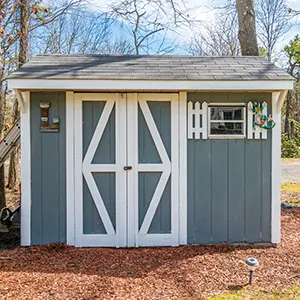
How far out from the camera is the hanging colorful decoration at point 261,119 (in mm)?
3738

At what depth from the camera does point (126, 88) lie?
3.53 m

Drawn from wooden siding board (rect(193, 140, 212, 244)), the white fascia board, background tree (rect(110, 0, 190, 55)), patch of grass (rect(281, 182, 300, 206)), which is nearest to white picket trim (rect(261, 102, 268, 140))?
the white fascia board

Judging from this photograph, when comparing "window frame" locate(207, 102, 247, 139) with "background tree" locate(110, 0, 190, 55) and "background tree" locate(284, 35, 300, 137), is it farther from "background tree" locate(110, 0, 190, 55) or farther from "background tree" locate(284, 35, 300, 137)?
"background tree" locate(284, 35, 300, 137)

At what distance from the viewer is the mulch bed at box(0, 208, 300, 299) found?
252cm

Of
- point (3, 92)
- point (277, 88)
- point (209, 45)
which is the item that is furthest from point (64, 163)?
point (209, 45)

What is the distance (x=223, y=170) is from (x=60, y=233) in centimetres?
222

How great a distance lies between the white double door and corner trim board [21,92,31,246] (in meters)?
0.58

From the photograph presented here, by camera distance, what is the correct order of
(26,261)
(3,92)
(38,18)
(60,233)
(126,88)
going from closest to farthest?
(26,261), (126,88), (60,233), (38,18), (3,92)

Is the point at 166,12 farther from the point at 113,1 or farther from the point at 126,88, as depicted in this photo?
the point at 126,88

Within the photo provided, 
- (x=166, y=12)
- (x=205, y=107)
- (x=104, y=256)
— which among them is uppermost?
(x=166, y=12)

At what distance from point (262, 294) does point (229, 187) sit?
1.50m

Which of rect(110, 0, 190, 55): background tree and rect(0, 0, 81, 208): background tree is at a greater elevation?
rect(110, 0, 190, 55): background tree

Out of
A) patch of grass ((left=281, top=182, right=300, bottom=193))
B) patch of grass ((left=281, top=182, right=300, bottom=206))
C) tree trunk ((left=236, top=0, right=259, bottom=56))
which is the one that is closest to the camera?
tree trunk ((left=236, top=0, right=259, bottom=56))

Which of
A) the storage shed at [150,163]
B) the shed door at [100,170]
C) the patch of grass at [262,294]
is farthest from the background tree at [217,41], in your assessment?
the patch of grass at [262,294]
